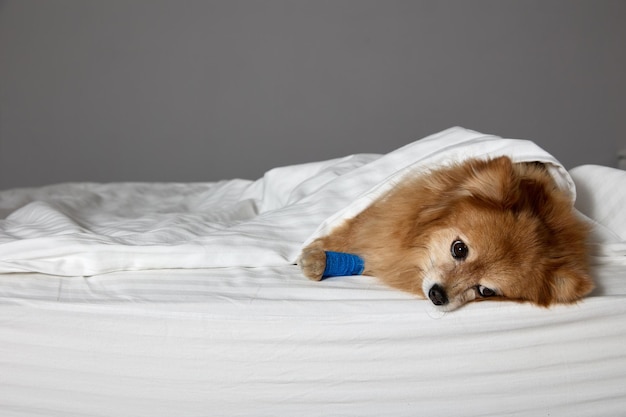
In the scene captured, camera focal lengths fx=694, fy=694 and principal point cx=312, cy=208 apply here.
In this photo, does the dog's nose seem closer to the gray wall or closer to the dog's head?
the dog's head

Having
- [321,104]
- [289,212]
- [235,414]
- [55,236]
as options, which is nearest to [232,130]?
[321,104]

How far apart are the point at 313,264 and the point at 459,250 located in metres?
0.41

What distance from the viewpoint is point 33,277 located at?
198cm

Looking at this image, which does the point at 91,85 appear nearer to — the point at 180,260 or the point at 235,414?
the point at 180,260

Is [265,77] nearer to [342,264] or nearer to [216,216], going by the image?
[216,216]

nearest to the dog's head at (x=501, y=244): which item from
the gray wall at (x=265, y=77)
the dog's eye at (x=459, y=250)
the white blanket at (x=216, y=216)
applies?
the dog's eye at (x=459, y=250)

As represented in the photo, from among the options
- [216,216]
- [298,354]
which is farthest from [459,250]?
[216,216]

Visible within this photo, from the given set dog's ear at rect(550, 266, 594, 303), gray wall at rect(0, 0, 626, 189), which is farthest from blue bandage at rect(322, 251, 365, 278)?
gray wall at rect(0, 0, 626, 189)

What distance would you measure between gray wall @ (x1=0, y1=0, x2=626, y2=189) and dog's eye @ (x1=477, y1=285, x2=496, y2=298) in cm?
328

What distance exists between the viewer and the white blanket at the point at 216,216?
78.8 inches

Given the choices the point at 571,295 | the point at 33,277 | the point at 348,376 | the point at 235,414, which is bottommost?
the point at 235,414

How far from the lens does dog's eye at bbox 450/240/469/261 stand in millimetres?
1884

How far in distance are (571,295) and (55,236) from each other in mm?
1466

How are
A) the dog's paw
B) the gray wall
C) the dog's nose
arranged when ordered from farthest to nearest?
the gray wall
the dog's paw
the dog's nose
